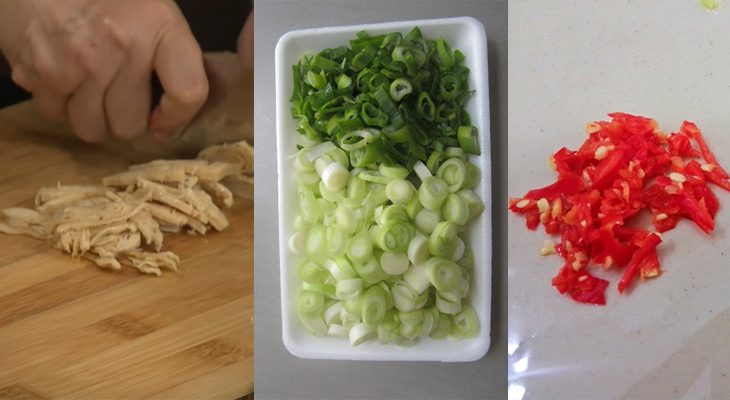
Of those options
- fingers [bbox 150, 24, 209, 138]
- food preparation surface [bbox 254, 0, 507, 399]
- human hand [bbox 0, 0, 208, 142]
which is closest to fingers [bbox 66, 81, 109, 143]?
human hand [bbox 0, 0, 208, 142]

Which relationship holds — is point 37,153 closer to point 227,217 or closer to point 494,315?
point 227,217

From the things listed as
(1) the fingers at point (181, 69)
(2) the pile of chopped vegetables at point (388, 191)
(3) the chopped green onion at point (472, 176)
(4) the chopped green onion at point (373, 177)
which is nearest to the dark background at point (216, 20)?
(1) the fingers at point (181, 69)

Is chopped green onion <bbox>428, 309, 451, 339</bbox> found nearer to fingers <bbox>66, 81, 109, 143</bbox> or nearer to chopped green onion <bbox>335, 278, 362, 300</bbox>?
chopped green onion <bbox>335, 278, 362, 300</bbox>

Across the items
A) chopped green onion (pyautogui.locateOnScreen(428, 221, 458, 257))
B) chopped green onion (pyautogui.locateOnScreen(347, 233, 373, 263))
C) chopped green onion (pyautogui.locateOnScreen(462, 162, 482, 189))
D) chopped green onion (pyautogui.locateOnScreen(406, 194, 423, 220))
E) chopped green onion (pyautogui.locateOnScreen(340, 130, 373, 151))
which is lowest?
chopped green onion (pyautogui.locateOnScreen(347, 233, 373, 263))

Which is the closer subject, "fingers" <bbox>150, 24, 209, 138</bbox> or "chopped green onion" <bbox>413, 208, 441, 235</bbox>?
"chopped green onion" <bbox>413, 208, 441, 235</bbox>

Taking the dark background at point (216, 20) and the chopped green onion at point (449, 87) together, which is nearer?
the chopped green onion at point (449, 87)

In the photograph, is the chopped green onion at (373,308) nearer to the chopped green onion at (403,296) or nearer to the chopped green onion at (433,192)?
the chopped green onion at (403,296)
